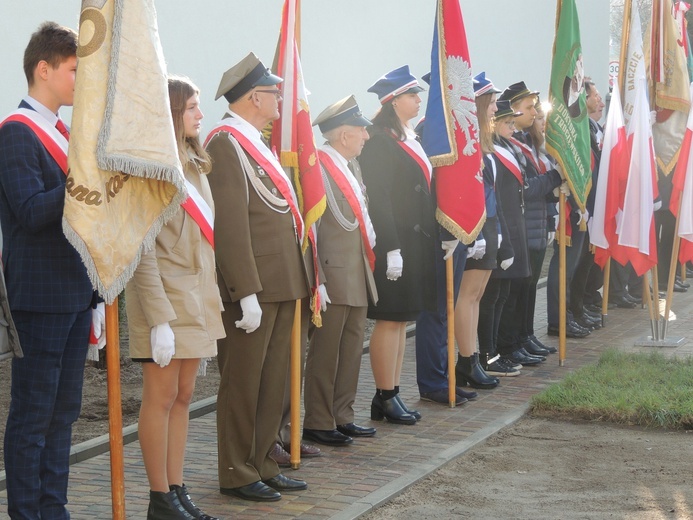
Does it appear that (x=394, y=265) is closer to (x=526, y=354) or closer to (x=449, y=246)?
(x=449, y=246)

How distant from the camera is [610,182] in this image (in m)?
10.2

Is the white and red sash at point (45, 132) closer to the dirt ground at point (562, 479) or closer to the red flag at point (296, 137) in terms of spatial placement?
the red flag at point (296, 137)

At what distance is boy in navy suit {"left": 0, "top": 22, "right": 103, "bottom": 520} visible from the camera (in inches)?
175

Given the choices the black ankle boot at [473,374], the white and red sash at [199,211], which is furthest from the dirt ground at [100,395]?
the white and red sash at [199,211]

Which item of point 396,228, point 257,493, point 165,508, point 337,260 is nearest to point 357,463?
point 257,493

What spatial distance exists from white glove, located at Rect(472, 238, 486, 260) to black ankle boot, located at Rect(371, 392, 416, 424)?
4.30ft

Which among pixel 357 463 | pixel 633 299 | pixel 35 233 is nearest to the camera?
pixel 35 233

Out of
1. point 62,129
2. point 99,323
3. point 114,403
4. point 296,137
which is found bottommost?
point 114,403

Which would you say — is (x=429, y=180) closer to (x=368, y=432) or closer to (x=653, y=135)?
(x=368, y=432)

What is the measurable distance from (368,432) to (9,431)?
2946 mm

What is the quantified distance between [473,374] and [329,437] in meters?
2.07

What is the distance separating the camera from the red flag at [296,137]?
20.0ft

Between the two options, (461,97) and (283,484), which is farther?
(461,97)

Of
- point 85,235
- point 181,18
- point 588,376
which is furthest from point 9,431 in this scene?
point 181,18
